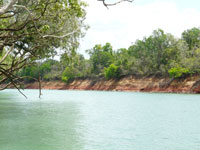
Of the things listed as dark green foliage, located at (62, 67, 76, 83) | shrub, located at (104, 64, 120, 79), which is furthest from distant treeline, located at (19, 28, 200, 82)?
dark green foliage, located at (62, 67, 76, 83)

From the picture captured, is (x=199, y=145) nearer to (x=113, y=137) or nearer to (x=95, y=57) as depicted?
(x=113, y=137)

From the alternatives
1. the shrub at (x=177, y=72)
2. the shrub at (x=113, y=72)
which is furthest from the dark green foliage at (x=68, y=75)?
the shrub at (x=177, y=72)

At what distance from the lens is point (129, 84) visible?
86.2 metres

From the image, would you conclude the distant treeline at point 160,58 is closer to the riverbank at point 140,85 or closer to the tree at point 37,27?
the riverbank at point 140,85

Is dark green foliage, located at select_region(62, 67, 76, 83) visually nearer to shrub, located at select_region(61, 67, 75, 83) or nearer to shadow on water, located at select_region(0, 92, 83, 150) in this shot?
shrub, located at select_region(61, 67, 75, 83)

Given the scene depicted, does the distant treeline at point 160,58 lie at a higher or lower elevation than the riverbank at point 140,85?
higher

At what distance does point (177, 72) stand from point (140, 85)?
14117mm

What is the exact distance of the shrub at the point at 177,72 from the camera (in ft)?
227

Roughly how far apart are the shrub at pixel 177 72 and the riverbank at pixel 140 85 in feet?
5.45

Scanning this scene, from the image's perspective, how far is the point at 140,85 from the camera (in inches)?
3214

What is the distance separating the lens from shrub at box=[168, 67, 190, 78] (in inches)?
2724

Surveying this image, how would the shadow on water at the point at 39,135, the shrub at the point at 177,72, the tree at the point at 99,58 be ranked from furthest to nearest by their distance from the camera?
the tree at the point at 99,58
the shrub at the point at 177,72
the shadow on water at the point at 39,135

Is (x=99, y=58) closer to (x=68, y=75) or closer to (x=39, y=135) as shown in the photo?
(x=68, y=75)

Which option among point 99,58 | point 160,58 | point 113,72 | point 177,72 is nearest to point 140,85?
point 160,58
